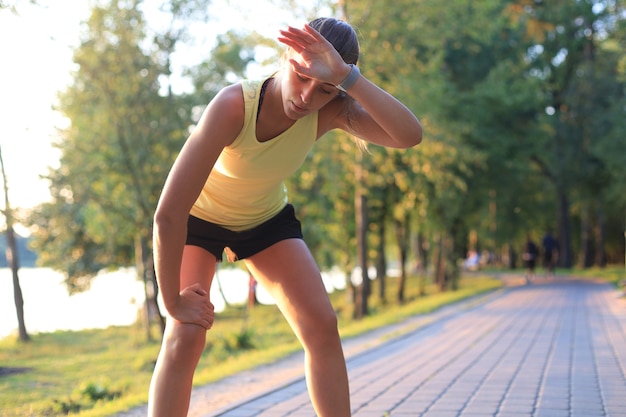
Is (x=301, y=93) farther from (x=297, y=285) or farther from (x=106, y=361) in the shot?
(x=106, y=361)

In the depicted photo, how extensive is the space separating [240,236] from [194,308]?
0.47 meters

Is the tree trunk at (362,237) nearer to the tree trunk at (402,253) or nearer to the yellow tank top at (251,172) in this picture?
the tree trunk at (402,253)

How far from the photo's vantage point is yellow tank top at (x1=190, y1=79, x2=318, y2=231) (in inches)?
124

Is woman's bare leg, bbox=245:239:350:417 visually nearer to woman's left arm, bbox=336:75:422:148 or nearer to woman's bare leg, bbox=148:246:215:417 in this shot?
woman's bare leg, bbox=148:246:215:417

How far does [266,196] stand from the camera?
11.5ft

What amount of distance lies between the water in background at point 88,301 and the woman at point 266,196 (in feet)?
55.1

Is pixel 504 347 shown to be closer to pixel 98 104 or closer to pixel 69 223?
pixel 98 104

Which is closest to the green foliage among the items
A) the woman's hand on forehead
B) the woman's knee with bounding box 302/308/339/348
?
the woman's knee with bounding box 302/308/339/348

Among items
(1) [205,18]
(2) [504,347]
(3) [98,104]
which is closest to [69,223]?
(3) [98,104]

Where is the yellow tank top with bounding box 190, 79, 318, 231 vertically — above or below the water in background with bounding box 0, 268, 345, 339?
above

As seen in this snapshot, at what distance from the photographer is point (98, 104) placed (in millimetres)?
15898

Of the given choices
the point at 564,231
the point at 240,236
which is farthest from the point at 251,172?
the point at 564,231

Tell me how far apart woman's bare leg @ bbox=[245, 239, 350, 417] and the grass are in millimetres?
3143

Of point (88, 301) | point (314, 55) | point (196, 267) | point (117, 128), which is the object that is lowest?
point (88, 301)
